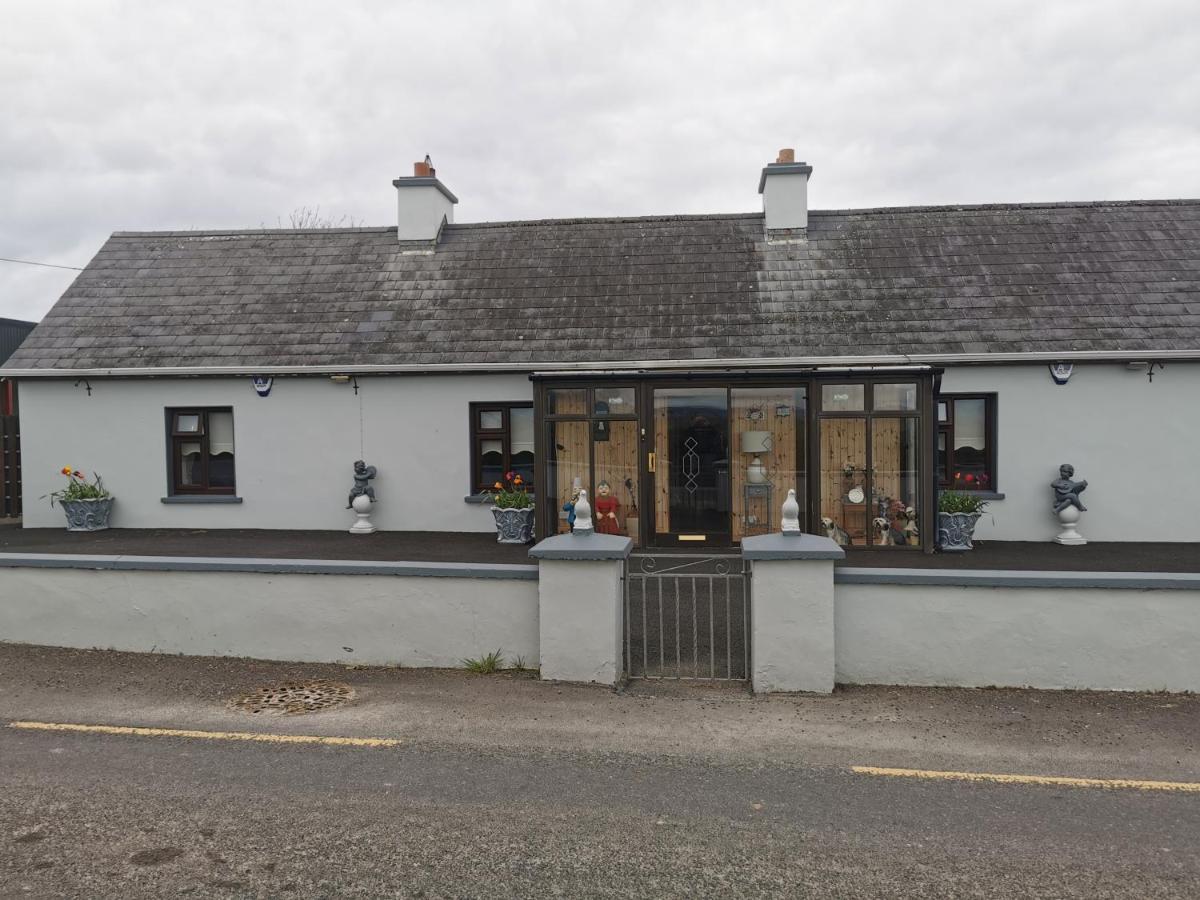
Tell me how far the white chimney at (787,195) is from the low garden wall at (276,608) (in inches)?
417

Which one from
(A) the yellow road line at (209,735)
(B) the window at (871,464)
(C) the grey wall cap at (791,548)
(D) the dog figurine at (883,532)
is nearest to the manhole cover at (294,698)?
(A) the yellow road line at (209,735)

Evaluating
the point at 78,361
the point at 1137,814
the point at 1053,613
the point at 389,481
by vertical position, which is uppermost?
the point at 78,361

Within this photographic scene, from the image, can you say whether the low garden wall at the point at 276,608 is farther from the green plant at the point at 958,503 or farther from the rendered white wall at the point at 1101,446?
the rendered white wall at the point at 1101,446

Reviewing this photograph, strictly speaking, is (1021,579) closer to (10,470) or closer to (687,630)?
(687,630)

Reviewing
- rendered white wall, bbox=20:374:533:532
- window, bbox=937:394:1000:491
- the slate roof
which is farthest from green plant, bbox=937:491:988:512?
rendered white wall, bbox=20:374:533:532

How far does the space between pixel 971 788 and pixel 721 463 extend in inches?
313

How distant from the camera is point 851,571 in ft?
23.5

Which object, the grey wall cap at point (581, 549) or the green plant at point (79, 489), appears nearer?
the grey wall cap at point (581, 549)

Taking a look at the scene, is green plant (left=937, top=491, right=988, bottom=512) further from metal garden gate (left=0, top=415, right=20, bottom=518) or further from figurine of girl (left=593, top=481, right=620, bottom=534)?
metal garden gate (left=0, top=415, right=20, bottom=518)

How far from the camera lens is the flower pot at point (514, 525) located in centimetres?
1302

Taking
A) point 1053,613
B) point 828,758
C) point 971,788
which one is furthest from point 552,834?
point 1053,613

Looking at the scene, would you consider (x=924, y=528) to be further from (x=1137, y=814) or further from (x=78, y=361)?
(x=78, y=361)

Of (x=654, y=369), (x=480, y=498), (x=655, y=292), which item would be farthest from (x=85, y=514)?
(x=655, y=292)

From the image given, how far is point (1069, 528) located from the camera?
12891mm
